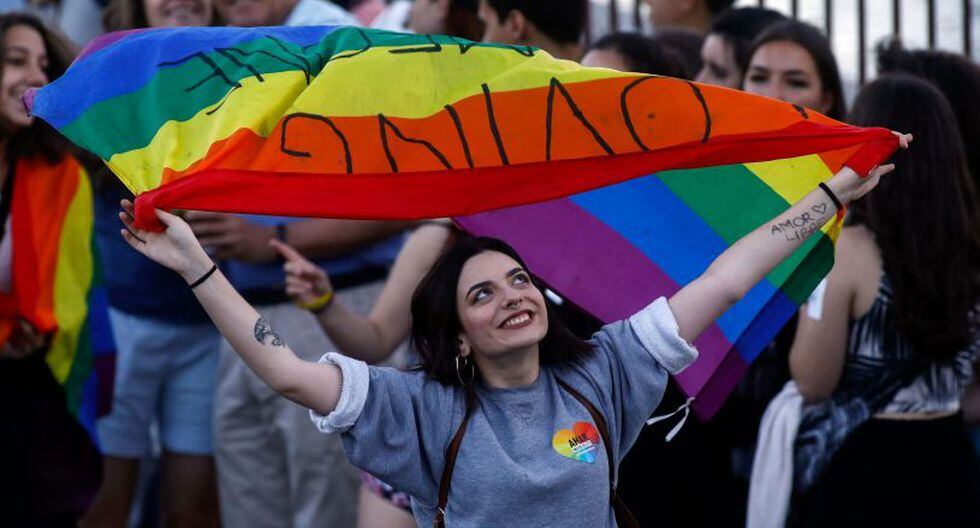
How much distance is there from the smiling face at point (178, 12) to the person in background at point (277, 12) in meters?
0.10

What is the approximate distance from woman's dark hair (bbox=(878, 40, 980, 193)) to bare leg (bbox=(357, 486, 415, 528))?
79.6 inches

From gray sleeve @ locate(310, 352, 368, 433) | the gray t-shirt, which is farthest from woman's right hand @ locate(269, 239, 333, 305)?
gray sleeve @ locate(310, 352, 368, 433)

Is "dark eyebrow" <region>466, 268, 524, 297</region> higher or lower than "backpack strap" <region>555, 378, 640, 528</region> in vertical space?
higher

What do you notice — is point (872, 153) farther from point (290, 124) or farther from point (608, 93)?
point (290, 124)

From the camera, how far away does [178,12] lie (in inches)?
253

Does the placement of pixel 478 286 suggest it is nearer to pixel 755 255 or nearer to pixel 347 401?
pixel 347 401

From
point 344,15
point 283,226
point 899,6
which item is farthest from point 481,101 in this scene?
point 899,6

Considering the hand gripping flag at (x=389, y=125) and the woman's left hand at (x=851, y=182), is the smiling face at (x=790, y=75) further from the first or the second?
the woman's left hand at (x=851, y=182)

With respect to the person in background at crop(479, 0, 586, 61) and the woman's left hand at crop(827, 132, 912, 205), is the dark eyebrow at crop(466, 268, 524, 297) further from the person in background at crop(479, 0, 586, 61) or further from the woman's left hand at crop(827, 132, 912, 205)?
the person in background at crop(479, 0, 586, 61)

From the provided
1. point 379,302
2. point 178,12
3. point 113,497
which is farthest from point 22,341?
point 178,12

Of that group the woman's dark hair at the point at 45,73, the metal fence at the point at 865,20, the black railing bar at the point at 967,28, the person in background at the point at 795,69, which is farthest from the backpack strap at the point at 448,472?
the black railing bar at the point at 967,28

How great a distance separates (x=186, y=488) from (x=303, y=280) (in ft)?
5.28

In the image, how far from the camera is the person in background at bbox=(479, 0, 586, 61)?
591cm

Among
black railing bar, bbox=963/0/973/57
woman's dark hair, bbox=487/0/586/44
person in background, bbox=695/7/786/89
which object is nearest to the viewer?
woman's dark hair, bbox=487/0/586/44
